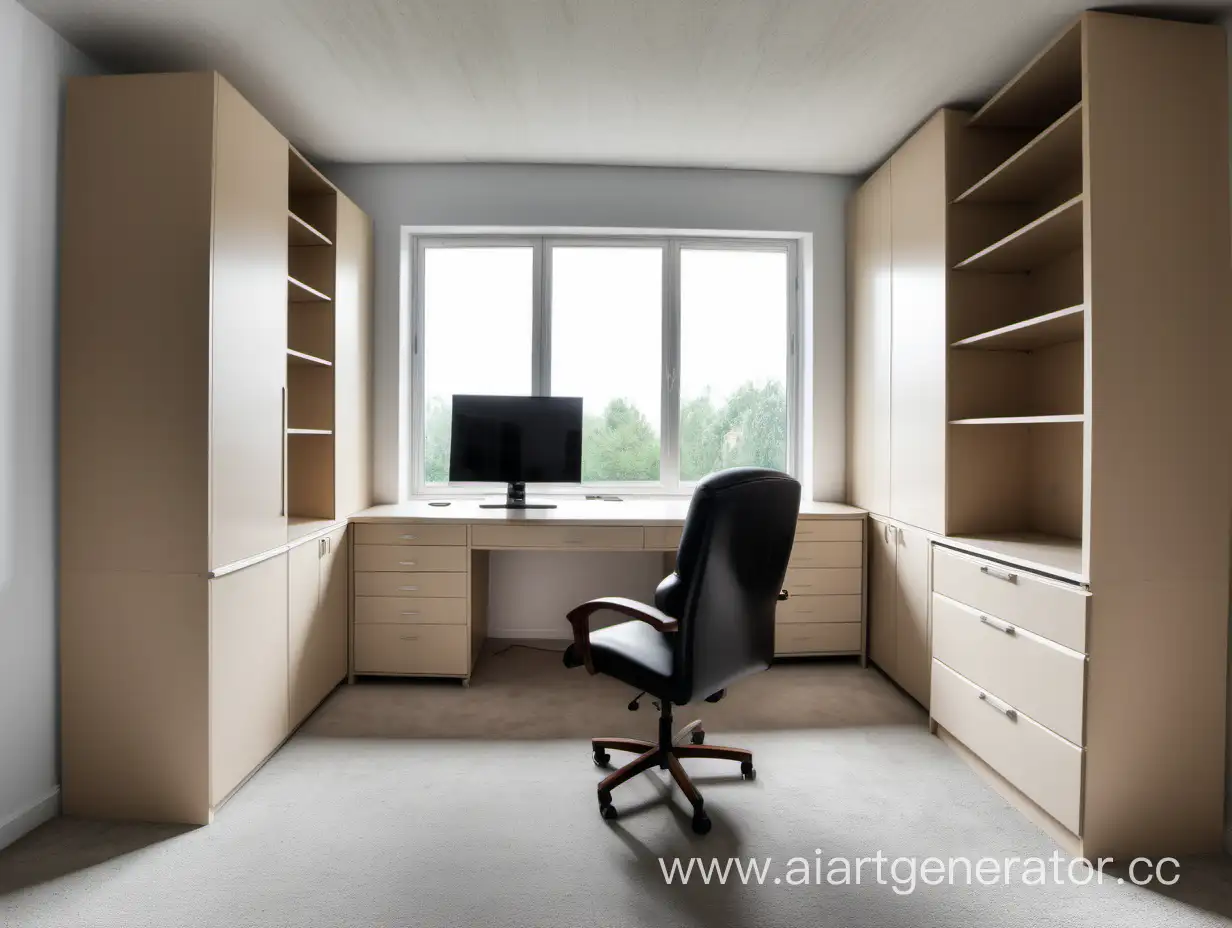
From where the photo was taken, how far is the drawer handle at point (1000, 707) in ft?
6.61

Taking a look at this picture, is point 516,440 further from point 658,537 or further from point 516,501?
point 658,537

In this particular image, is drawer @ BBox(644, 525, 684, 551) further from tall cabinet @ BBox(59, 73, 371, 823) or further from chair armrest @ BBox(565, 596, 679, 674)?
tall cabinet @ BBox(59, 73, 371, 823)

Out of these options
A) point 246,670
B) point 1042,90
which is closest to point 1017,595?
point 1042,90

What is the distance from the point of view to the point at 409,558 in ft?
9.62

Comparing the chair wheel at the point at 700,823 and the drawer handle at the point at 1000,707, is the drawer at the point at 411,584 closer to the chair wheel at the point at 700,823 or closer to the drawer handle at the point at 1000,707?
the chair wheel at the point at 700,823

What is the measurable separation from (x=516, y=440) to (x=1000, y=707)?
2.44m

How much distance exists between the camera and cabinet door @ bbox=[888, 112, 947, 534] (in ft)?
8.36

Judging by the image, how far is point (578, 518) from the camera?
2.95 meters

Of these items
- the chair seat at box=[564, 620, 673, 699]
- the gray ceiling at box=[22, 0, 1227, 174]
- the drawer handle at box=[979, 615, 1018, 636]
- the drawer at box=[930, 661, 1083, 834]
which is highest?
the gray ceiling at box=[22, 0, 1227, 174]

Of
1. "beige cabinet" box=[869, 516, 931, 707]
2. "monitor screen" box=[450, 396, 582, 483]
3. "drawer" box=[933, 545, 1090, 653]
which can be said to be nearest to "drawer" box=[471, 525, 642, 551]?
"monitor screen" box=[450, 396, 582, 483]

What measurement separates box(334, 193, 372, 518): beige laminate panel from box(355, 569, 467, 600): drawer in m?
0.36

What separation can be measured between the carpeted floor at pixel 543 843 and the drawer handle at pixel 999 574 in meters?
0.75

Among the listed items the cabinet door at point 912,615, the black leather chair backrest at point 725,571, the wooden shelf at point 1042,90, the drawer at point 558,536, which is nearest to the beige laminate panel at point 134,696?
the drawer at point 558,536

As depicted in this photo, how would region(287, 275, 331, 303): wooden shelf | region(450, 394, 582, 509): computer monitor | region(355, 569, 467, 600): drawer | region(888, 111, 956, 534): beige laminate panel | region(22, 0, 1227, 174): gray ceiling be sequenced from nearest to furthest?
region(22, 0, 1227, 174): gray ceiling < region(888, 111, 956, 534): beige laminate panel < region(287, 275, 331, 303): wooden shelf < region(355, 569, 467, 600): drawer < region(450, 394, 582, 509): computer monitor
